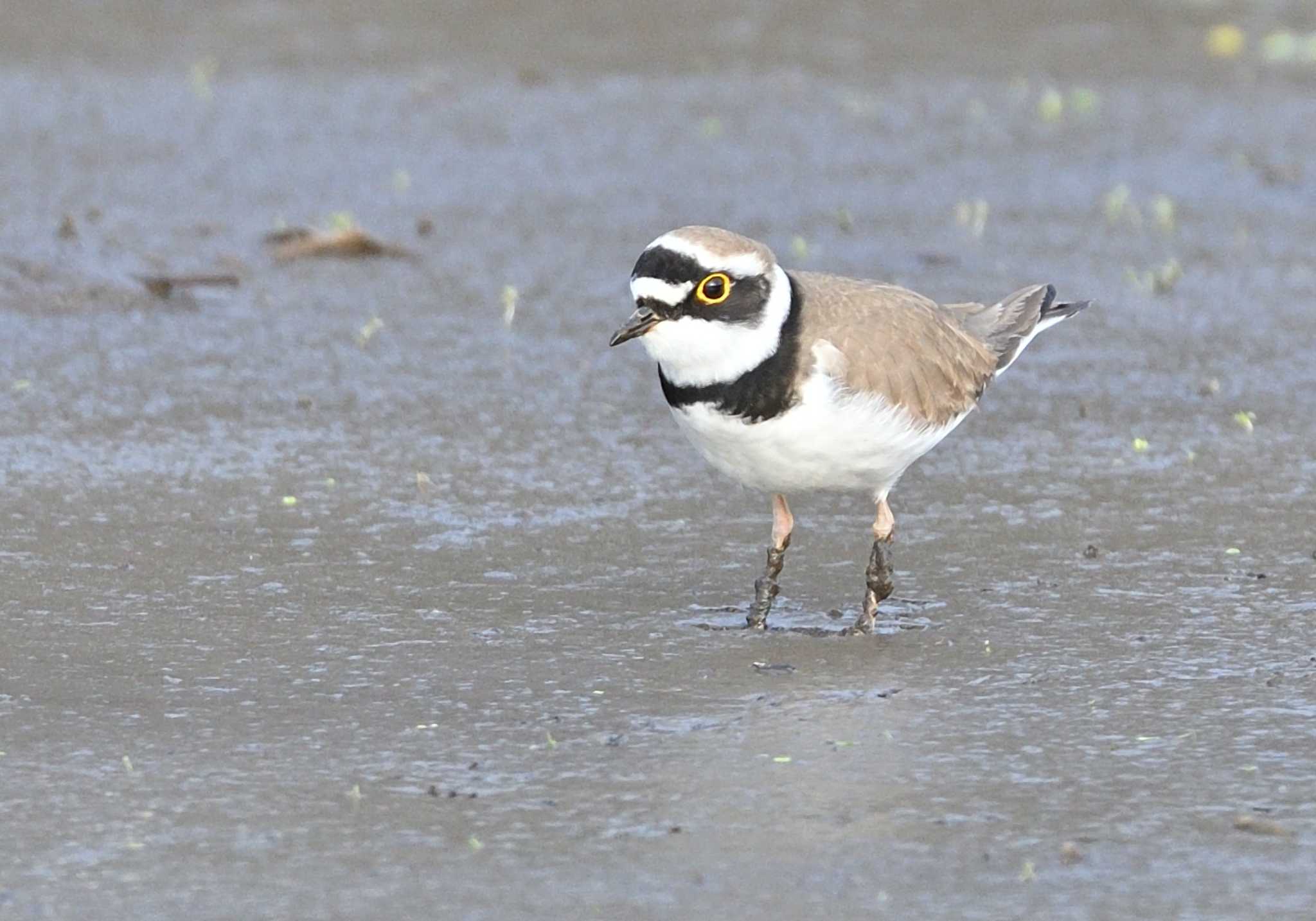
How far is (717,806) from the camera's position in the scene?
4270 millimetres

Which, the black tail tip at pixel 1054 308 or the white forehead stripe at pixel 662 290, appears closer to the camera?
the white forehead stripe at pixel 662 290

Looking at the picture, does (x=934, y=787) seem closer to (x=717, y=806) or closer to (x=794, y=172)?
(x=717, y=806)

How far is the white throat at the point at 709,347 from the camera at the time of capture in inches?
211

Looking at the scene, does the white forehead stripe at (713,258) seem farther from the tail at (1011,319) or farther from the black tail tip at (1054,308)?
the black tail tip at (1054,308)

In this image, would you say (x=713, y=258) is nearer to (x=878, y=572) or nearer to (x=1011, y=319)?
(x=878, y=572)

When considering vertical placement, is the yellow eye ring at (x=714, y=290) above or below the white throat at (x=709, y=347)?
above

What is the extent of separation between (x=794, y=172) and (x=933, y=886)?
692 centimetres

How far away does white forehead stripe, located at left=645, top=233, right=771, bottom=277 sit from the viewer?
17.5ft

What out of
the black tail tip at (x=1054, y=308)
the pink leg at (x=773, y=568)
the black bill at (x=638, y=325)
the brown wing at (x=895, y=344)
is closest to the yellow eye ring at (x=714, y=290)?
the black bill at (x=638, y=325)

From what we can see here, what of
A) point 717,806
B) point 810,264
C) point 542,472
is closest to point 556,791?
point 717,806

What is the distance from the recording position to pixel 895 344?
5.87m

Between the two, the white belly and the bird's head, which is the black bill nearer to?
the bird's head

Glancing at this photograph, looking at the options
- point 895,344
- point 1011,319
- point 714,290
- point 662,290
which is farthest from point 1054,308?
point 662,290

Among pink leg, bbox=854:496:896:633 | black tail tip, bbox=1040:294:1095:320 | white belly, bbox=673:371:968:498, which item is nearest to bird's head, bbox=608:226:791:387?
white belly, bbox=673:371:968:498
